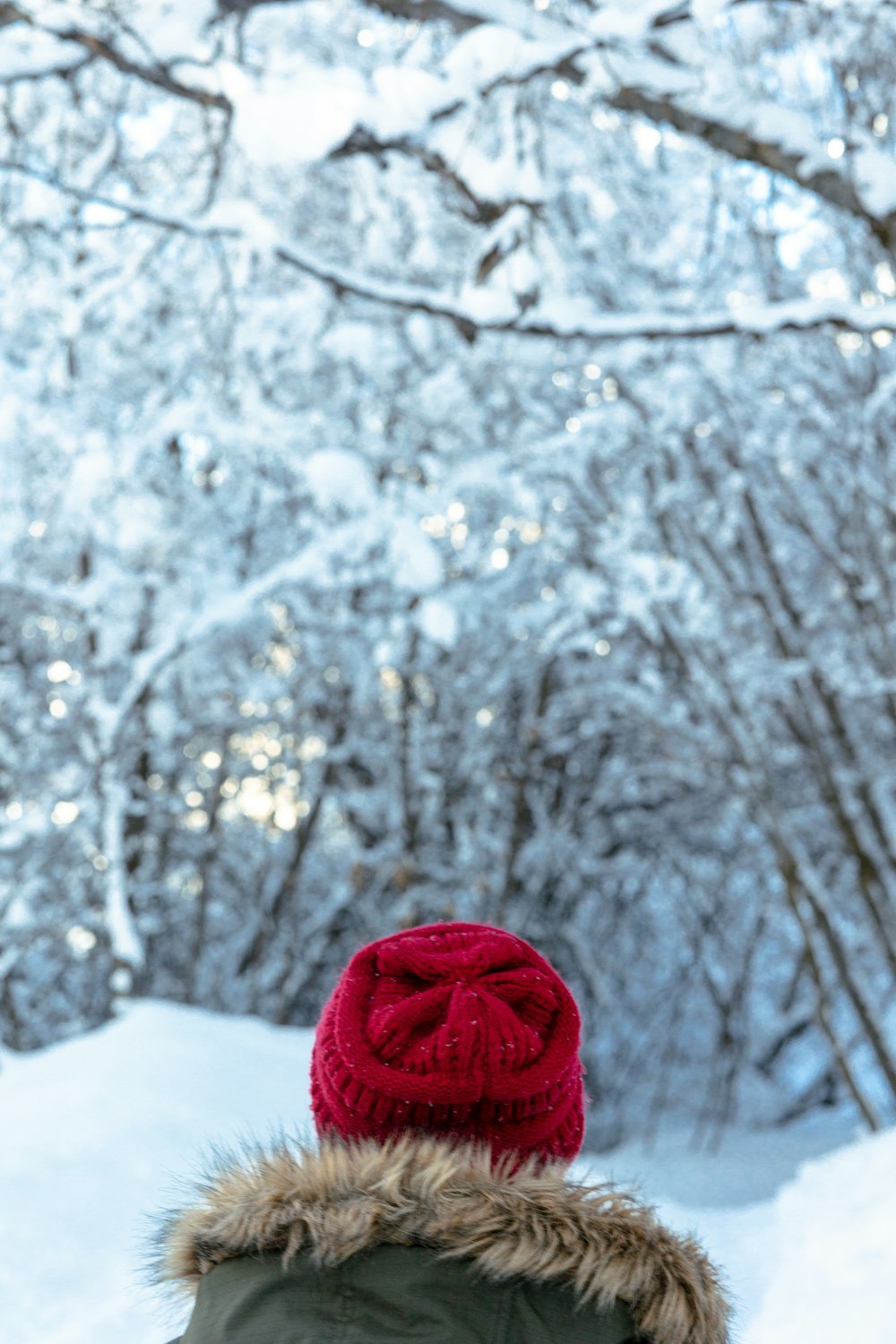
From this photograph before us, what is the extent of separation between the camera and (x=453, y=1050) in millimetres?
1137

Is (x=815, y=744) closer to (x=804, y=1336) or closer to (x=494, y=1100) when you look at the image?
(x=804, y=1336)

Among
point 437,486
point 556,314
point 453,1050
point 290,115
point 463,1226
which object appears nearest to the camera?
point 463,1226

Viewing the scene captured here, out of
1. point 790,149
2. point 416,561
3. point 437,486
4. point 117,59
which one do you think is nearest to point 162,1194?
point 416,561

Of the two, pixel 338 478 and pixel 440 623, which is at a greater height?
pixel 338 478

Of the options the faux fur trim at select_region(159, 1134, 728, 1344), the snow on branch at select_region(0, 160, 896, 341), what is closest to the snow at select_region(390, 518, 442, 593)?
the snow on branch at select_region(0, 160, 896, 341)

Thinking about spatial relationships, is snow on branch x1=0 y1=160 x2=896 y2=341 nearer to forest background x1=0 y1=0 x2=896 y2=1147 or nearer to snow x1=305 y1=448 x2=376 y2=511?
forest background x1=0 y1=0 x2=896 y2=1147

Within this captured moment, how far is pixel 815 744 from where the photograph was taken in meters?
6.54

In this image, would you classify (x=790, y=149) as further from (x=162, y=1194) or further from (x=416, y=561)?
(x=162, y=1194)

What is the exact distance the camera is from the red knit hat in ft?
3.75

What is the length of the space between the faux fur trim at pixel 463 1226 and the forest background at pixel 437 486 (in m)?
2.02

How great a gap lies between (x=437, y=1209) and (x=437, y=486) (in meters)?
5.26

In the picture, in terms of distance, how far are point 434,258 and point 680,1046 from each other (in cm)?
925

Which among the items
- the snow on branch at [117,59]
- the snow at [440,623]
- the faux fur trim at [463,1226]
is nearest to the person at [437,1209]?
the faux fur trim at [463,1226]

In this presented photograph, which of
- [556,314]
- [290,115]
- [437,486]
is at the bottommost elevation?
[437,486]
